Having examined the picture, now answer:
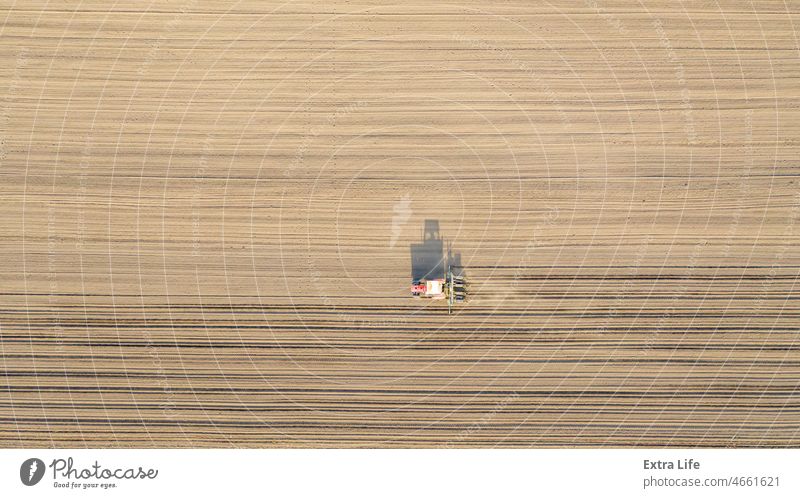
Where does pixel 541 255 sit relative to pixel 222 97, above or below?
below

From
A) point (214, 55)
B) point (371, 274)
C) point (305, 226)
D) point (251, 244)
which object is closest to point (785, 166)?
point (371, 274)

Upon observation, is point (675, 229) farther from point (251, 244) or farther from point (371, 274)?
point (251, 244)

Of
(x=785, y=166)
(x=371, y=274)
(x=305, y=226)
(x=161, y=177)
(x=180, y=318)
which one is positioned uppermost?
(x=785, y=166)
